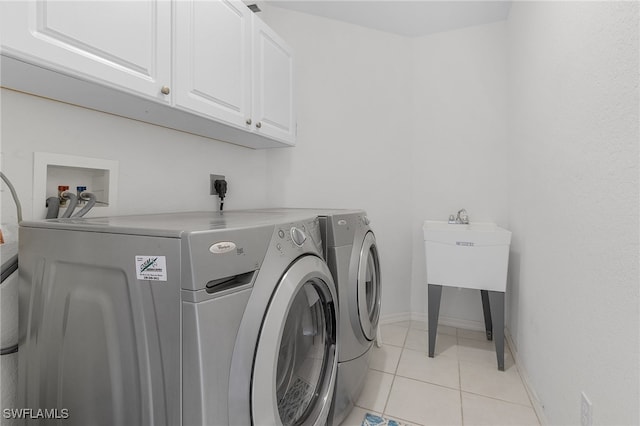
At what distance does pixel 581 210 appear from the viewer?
1.03 metres

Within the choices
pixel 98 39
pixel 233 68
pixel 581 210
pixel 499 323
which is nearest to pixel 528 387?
pixel 499 323

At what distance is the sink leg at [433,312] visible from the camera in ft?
6.51

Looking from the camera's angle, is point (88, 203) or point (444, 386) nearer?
point (88, 203)

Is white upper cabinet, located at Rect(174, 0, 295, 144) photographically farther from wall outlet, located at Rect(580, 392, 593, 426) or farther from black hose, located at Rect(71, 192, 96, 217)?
wall outlet, located at Rect(580, 392, 593, 426)

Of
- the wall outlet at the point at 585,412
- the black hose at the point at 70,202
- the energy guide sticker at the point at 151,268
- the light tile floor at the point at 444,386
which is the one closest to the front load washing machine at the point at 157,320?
the energy guide sticker at the point at 151,268

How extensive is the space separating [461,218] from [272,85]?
65.7 inches

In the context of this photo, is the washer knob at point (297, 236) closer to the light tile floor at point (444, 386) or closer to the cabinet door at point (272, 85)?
the cabinet door at point (272, 85)

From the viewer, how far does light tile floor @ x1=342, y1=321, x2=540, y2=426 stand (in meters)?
1.45

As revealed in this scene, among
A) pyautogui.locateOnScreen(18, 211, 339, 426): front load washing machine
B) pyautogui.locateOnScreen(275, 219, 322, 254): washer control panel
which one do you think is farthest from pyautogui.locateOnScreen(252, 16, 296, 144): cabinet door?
pyautogui.locateOnScreen(18, 211, 339, 426): front load washing machine

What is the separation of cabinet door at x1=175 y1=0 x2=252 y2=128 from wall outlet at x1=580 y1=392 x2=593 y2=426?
65.6 inches

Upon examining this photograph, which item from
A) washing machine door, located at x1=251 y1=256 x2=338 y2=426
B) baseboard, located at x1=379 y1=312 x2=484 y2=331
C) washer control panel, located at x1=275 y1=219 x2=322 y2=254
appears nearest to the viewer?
washing machine door, located at x1=251 y1=256 x2=338 y2=426

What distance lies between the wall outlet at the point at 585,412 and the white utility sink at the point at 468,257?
0.89m

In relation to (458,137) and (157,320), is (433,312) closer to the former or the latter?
(458,137)

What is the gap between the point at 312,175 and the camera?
2355mm
